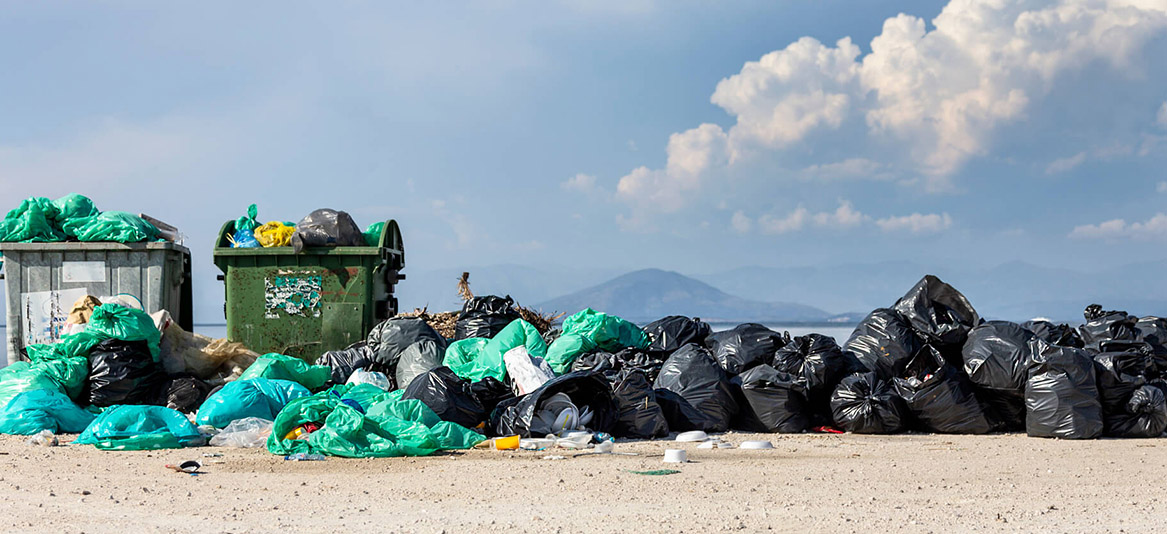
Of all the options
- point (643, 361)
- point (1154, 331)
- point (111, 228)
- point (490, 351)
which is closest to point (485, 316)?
point (490, 351)

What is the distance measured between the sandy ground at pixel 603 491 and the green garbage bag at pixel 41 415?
505 millimetres

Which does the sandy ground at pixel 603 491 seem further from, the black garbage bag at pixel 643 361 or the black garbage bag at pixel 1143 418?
the black garbage bag at pixel 643 361

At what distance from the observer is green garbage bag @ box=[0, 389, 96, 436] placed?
5.71m

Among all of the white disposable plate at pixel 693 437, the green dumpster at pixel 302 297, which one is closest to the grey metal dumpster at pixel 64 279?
the green dumpster at pixel 302 297

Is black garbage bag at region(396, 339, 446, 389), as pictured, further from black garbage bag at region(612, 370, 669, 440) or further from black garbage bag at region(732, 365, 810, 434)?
black garbage bag at region(732, 365, 810, 434)

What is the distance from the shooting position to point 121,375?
6.27 metres

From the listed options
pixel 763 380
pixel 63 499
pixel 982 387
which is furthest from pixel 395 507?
pixel 982 387

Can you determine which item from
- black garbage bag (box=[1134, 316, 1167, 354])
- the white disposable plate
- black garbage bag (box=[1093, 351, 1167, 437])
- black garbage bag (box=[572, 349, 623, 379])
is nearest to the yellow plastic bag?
black garbage bag (box=[572, 349, 623, 379])

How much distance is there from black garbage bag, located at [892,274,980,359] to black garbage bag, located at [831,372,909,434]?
0.55 m

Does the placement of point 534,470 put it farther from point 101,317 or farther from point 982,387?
point 101,317

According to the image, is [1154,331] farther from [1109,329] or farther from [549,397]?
[549,397]

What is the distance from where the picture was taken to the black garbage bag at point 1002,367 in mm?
5777

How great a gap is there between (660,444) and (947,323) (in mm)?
2306

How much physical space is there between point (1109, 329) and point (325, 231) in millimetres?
5986
